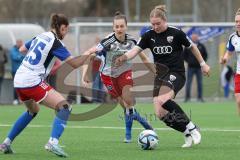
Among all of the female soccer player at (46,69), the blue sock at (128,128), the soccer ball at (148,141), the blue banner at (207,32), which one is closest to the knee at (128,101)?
the blue sock at (128,128)

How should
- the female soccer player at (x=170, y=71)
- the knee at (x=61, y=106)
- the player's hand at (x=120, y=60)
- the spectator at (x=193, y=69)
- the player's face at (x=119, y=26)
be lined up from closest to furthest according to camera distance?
the knee at (x=61, y=106), the female soccer player at (x=170, y=71), the player's hand at (x=120, y=60), the player's face at (x=119, y=26), the spectator at (x=193, y=69)

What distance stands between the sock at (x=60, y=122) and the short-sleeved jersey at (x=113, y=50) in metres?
2.51

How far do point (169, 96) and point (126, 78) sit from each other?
5.11 ft

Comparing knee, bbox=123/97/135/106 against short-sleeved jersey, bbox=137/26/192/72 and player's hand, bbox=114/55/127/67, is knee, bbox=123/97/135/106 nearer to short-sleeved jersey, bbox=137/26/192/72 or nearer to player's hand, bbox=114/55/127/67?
player's hand, bbox=114/55/127/67

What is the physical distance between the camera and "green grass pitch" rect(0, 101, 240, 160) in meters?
9.88

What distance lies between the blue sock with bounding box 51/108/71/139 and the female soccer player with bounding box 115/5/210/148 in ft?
5.49

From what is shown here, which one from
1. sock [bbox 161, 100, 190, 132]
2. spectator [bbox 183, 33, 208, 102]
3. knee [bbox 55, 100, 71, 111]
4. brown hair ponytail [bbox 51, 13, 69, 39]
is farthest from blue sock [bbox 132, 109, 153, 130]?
spectator [bbox 183, 33, 208, 102]

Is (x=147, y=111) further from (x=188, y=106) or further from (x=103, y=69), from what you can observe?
(x=103, y=69)

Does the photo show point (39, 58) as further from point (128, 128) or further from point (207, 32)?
point (207, 32)

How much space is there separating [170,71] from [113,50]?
1.53m

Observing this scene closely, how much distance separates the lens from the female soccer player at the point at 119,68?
1189 cm

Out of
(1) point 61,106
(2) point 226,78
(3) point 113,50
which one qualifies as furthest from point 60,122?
→ (2) point 226,78

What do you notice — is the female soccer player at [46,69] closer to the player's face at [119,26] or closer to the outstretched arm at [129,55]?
the outstretched arm at [129,55]

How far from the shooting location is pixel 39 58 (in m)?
9.72
